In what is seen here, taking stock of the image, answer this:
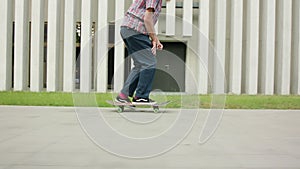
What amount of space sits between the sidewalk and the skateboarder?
0.76 metres

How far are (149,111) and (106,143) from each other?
3940 mm

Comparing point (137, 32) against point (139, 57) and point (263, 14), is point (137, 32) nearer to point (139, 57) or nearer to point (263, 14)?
point (139, 57)

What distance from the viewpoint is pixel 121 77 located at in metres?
9.45

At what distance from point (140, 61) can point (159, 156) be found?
3.09 meters

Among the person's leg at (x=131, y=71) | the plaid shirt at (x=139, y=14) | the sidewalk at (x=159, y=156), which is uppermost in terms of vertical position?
the plaid shirt at (x=139, y=14)

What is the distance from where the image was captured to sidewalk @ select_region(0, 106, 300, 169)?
4.30 m

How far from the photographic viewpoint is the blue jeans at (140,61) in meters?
7.48

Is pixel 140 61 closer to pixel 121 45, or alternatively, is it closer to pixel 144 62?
pixel 144 62

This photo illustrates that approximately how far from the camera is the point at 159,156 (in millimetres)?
4750

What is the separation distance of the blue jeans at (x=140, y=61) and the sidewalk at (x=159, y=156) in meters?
0.64

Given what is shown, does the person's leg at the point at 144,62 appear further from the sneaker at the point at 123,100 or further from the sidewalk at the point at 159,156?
the sidewalk at the point at 159,156

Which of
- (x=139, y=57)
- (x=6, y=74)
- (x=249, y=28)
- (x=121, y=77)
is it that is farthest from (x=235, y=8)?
(x=139, y=57)

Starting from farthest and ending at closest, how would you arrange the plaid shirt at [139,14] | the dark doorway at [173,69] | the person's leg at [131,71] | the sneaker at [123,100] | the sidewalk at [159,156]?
the sneaker at [123,100]
the person's leg at [131,71]
the plaid shirt at [139,14]
the dark doorway at [173,69]
the sidewalk at [159,156]

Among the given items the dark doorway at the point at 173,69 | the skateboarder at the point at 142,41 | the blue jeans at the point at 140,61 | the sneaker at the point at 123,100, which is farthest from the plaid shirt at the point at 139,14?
the sneaker at the point at 123,100
